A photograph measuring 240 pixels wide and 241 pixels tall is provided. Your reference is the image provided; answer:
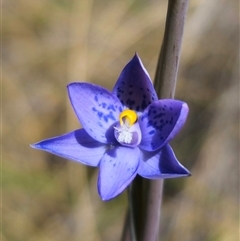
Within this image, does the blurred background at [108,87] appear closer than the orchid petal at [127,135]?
No

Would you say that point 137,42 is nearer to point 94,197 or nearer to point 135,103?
point 94,197

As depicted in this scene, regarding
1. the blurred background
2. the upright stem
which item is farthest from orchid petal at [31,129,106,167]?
the blurred background

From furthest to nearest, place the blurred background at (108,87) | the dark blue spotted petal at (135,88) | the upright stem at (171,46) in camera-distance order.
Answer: the blurred background at (108,87) → the dark blue spotted petal at (135,88) → the upright stem at (171,46)

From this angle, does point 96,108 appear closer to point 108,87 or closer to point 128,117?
point 128,117

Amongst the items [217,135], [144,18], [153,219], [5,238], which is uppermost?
[144,18]

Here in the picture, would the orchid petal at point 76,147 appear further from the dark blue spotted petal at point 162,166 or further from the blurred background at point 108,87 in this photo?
the blurred background at point 108,87

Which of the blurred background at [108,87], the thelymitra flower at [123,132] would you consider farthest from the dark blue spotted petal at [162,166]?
the blurred background at [108,87]

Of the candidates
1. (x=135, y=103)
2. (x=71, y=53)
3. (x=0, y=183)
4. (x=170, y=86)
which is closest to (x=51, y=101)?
(x=71, y=53)

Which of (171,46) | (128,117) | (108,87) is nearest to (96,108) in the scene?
(128,117)
